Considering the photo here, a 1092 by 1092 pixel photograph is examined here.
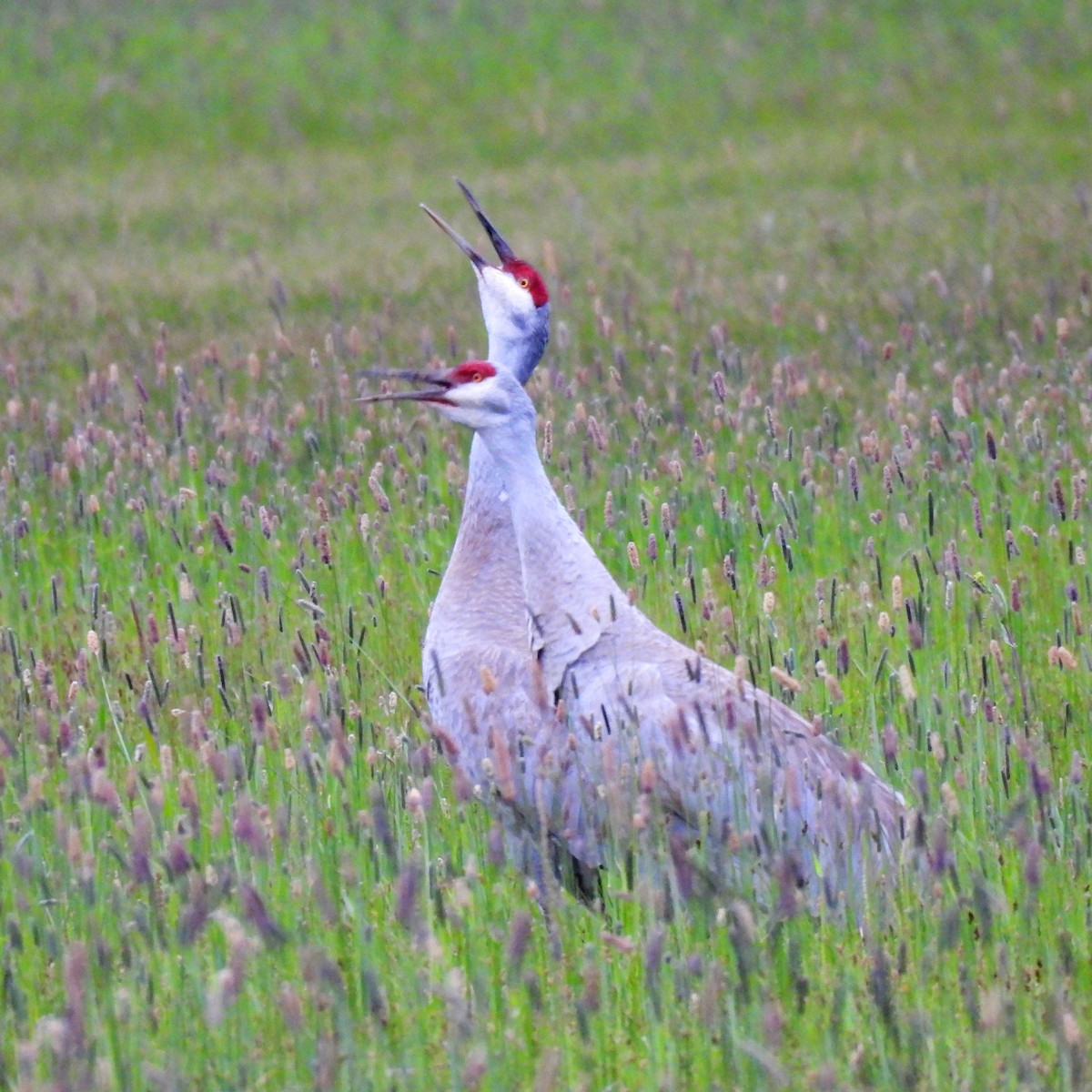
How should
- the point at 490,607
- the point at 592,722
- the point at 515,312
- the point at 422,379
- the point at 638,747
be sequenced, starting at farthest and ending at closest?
the point at 515,312 → the point at 490,607 → the point at 422,379 → the point at 592,722 → the point at 638,747

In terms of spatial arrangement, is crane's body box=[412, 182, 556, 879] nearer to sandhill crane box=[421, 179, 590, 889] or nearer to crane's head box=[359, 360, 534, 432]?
sandhill crane box=[421, 179, 590, 889]

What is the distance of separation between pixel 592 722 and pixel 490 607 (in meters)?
1.24

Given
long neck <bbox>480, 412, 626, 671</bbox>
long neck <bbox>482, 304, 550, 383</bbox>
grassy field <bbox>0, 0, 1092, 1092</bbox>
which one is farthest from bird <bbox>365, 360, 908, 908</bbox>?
long neck <bbox>482, 304, 550, 383</bbox>

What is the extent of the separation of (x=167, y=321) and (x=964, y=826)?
788 centimetres

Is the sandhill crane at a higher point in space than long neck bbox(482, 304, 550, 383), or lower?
lower

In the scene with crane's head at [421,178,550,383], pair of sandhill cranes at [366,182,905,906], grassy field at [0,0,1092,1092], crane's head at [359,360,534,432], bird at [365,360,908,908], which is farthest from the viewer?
crane's head at [421,178,550,383]

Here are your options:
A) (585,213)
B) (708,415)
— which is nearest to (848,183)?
(585,213)

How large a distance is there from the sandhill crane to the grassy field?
16 centimetres

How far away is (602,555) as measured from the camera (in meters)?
5.97

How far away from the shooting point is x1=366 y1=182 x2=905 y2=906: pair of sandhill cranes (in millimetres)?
3400

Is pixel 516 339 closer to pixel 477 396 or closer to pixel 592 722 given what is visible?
Result: pixel 477 396

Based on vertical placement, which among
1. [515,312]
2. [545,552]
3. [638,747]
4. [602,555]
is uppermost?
[515,312]

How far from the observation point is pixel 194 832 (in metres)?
3.28

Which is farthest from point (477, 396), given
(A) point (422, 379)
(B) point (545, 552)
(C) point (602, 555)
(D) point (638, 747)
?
(C) point (602, 555)
